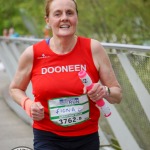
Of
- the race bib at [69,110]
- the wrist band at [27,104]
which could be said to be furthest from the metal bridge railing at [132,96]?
the wrist band at [27,104]

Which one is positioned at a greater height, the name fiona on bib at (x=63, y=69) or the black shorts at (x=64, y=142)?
the name fiona on bib at (x=63, y=69)

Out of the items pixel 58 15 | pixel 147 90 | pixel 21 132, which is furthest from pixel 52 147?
pixel 21 132

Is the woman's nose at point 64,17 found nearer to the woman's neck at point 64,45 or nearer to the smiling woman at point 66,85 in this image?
the smiling woman at point 66,85

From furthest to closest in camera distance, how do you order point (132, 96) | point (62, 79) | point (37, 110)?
point (132, 96) → point (62, 79) → point (37, 110)

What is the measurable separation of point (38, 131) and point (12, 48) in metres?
5.81

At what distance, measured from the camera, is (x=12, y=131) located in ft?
24.1

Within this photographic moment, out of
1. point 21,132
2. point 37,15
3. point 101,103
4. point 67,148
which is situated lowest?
point 67,148

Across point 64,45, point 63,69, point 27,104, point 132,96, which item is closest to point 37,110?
point 27,104

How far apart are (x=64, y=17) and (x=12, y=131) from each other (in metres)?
4.64

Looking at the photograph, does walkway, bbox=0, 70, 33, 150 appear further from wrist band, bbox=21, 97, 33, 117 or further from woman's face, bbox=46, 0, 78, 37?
woman's face, bbox=46, 0, 78, 37

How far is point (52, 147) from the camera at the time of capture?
3004 mm

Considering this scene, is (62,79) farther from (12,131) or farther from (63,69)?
(12,131)

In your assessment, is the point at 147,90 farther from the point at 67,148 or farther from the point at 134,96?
the point at 67,148

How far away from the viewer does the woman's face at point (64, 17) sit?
2986mm
